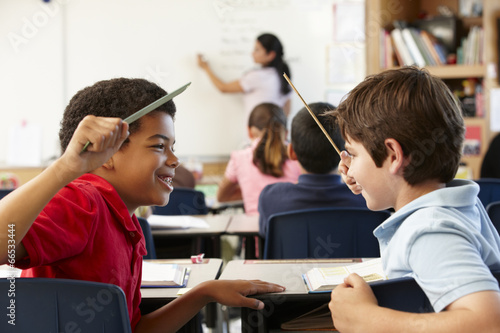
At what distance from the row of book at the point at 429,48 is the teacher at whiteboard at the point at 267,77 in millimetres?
985

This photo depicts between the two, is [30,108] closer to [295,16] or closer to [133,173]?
[295,16]

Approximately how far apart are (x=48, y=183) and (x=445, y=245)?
2.05ft

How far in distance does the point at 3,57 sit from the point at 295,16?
8.58 ft

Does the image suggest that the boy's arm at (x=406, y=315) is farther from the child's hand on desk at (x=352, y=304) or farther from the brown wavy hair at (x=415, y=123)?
the brown wavy hair at (x=415, y=123)

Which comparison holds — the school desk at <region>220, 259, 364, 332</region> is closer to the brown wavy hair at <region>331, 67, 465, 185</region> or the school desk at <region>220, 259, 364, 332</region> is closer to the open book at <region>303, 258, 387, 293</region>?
the open book at <region>303, 258, 387, 293</region>

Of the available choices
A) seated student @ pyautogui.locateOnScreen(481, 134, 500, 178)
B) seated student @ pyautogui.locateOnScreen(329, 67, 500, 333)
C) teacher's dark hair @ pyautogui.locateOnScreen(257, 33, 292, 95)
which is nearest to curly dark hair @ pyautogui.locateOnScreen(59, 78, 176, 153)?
seated student @ pyautogui.locateOnScreen(329, 67, 500, 333)

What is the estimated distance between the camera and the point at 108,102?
1.33m

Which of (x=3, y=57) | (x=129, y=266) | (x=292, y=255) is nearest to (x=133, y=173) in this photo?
(x=129, y=266)

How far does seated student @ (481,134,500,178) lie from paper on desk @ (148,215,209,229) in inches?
89.2

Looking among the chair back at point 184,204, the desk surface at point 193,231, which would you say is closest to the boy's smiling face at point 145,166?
the desk surface at point 193,231

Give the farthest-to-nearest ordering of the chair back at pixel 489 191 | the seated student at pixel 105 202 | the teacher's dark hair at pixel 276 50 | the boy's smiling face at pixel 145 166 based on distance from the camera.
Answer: the teacher's dark hair at pixel 276 50 → the chair back at pixel 489 191 → the boy's smiling face at pixel 145 166 → the seated student at pixel 105 202

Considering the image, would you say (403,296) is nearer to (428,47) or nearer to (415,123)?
(415,123)

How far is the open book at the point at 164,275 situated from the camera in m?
1.56

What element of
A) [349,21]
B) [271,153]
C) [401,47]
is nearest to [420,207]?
[271,153]
